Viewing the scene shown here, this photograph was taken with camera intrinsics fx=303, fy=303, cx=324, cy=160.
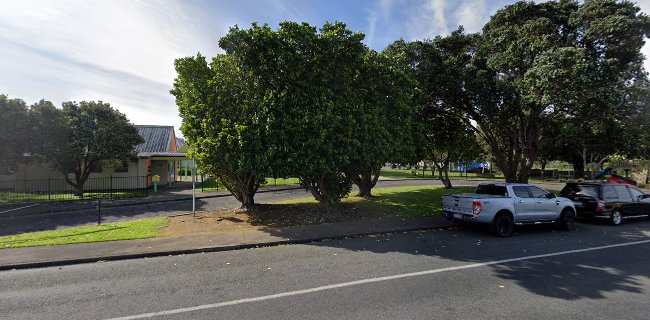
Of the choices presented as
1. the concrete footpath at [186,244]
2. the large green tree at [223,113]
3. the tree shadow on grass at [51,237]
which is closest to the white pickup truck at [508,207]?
the concrete footpath at [186,244]

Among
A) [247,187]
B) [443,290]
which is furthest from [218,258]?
[247,187]

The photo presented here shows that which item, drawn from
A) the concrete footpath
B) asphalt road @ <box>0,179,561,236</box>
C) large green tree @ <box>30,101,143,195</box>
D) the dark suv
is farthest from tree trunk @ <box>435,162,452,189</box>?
large green tree @ <box>30,101,143,195</box>

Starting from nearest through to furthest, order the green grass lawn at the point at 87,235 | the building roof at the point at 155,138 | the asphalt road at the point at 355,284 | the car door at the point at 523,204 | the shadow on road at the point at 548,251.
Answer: the asphalt road at the point at 355,284 → the shadow on road at the point at 548,251 → the green grass lawn at the point at 87,235 → the car door at the point at 523,204 → the building roof at the point at 155,138

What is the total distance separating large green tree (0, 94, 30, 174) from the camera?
1767 centimetres

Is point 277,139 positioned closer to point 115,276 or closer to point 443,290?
point 115,276

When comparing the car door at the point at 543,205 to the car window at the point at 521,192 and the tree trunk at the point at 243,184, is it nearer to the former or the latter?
the car window at the point at 521,192

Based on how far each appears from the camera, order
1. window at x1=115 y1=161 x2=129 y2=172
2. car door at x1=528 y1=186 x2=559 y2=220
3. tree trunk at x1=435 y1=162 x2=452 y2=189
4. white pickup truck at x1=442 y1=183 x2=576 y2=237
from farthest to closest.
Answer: tree trunk at x1=435 y1=162 x2=452 y2=189
window at x1=115 y1=161 x2=129 y2=172
car door at x1=528 y1=186 x2=559 y2=220
white pickup truck at x1=442 y1=183 x2=576 y2=237

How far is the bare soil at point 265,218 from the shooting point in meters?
10.3

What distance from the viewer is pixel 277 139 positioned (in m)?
Result: 9.73

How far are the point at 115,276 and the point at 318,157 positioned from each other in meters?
5.92

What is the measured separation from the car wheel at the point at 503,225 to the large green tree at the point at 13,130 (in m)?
25.2

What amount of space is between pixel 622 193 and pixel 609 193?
2.77 ft

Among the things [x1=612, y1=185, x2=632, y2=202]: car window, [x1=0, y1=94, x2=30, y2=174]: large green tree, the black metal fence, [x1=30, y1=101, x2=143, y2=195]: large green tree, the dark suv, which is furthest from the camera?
the black metal fence

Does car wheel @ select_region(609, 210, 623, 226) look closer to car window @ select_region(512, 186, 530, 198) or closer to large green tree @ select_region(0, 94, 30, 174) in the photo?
car window @ select_region(512, 186, 530, 198)
